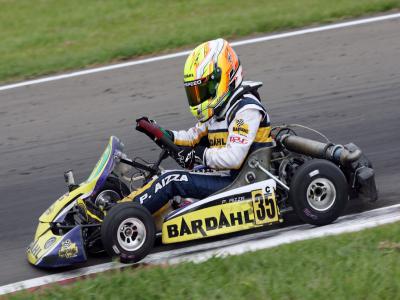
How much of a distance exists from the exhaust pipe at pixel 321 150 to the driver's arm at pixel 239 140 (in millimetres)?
471

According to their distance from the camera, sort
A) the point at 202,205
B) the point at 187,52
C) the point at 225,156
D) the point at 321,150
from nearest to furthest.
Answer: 1. the point at 202,205
2. the point at 225,156
3. the point at 321,150
4. the point at 187,52

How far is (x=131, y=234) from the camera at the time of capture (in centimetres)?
608

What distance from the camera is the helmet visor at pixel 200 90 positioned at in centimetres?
642

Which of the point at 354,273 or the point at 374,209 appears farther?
the point at 374,209

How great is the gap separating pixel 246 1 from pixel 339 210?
657cm

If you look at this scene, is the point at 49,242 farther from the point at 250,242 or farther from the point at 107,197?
the point at 250,242

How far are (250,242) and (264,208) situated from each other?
0.26 meters

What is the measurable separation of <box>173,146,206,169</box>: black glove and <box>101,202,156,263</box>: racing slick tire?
60cm

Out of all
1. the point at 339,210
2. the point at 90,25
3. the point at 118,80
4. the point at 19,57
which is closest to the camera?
the point at 339,210

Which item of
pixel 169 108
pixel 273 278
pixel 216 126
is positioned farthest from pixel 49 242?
pixel 169 108

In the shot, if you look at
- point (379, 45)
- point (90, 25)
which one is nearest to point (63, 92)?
point (90, 25)

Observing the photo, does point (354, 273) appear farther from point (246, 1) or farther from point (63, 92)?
point (246, 1)

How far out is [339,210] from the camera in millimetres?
6422

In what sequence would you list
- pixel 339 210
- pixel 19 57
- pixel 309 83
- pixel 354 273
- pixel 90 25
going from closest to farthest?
pixel 354 273 < pixel 339 210 < pixel 309 83 < pixel 19 57 < pixel 90 25
